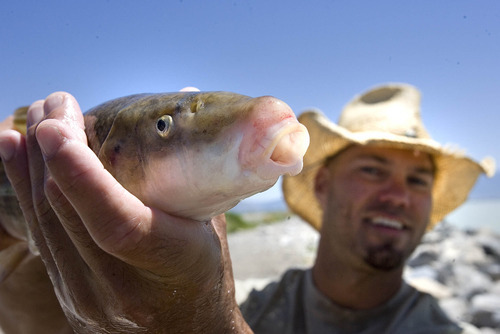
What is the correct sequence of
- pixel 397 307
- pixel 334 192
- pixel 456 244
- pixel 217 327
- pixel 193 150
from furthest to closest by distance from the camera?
pixel 456 244
pixel 334 192
pixel 397 307
pixel 217 327
pixel 193 150

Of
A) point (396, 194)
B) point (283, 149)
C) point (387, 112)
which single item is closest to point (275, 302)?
point (396, 194)

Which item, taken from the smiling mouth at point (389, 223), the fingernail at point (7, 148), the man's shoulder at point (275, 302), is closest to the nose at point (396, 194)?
the smiling mouth at point (389, 223)

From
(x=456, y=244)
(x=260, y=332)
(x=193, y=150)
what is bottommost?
(x=456, y=244)

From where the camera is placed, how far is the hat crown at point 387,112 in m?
4.22

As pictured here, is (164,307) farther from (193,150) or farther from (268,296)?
(268,296)

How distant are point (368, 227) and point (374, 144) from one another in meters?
0.77

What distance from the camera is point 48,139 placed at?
1.20 m

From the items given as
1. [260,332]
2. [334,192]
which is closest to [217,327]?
[260,332]

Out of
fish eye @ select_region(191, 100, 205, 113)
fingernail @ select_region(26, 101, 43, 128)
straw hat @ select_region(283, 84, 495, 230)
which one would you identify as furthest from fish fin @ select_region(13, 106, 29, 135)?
straw hat @ select_region(283, 84, 495, 230)

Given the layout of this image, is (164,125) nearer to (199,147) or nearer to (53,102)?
(199,147)

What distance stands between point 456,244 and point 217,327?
13426 mm

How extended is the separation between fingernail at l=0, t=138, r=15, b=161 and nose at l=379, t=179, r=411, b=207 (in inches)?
121

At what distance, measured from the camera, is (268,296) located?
3.85 m

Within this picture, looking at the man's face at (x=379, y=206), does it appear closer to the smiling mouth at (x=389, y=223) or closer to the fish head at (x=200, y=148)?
the smiling mouth at (x=389, y=223)
